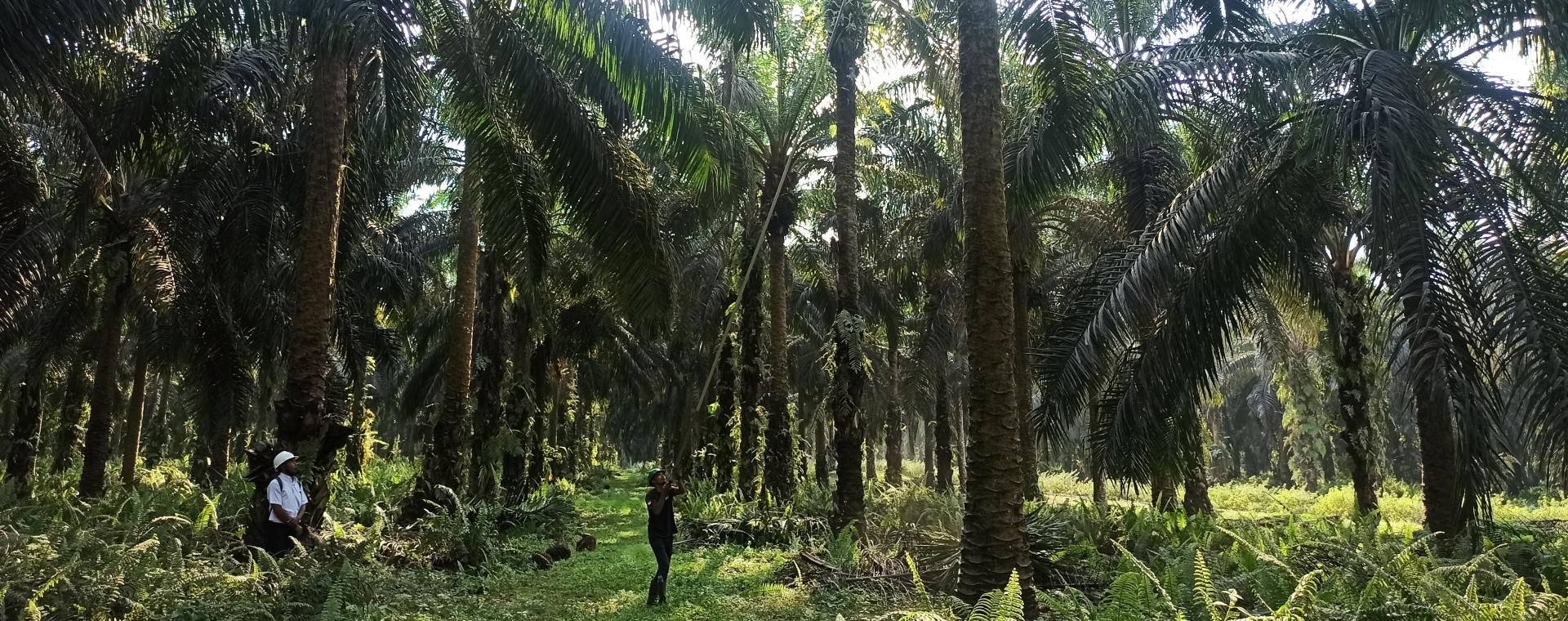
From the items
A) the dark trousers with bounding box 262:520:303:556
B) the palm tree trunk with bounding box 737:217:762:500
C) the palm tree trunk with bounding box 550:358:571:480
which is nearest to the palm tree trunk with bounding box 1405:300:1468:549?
the palm tree trunk with bounding box 737:217:762:500

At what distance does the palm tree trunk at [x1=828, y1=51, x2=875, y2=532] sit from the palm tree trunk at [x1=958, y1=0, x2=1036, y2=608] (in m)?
4.06

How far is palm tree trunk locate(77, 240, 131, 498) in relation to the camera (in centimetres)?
1223

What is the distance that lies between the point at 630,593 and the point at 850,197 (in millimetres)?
5900

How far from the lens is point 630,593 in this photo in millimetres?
8867

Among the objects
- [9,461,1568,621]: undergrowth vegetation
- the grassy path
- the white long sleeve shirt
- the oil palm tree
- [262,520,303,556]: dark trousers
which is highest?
the oil palm tree

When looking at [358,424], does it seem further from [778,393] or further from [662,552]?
[662,552]

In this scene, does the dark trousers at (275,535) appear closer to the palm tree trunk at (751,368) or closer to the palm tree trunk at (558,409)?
the palm tree trunk at (751,368)

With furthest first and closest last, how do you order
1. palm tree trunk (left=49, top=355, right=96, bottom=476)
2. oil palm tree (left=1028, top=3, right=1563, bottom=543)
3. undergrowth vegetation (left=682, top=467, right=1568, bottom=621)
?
palm tree trunk (left=49, top=355, right=96, bottom=476) → oil palm tree (left=1028, top=3, right=1563, bottom=543) → undergrowth vegetation (left=682, top=467, right=1568, bottom=621)

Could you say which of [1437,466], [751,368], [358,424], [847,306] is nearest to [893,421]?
[751,368]

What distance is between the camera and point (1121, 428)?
31.4ft

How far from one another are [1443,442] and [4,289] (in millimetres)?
16712

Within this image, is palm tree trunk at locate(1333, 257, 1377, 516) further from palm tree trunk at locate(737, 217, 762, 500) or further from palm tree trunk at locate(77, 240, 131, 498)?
palm tree trunk at locate(77, 240, 131, 498)

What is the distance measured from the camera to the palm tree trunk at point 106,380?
40.1 ft

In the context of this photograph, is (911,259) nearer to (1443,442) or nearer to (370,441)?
(1443,442)
